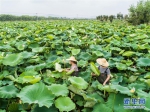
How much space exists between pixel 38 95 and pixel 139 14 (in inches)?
620

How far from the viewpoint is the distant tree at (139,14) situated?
53.2 ft

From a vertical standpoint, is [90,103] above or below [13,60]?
below

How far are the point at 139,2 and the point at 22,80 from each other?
17.1 m

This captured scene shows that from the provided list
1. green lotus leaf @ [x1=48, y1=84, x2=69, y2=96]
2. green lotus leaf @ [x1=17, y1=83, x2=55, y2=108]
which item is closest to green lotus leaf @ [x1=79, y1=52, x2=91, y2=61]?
green lotus leaf @ [x1=48, y1=84, x2=69, y2=96]

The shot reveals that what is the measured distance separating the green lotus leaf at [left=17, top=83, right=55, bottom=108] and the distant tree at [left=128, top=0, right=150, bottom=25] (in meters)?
15.1

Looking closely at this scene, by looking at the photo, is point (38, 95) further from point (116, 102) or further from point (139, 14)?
point (139, 14)

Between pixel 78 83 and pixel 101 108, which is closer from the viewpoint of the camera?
pixel 101 108

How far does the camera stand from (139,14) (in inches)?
643

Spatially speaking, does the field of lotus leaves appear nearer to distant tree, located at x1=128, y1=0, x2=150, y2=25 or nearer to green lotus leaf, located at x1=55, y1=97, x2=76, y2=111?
green lotus leaf, located at x1=55, y1=97, x2=76, y2=111

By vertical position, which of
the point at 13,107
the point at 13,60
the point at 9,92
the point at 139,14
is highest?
the point at 139,14

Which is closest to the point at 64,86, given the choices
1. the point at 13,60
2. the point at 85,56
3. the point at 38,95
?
the point at 38,95

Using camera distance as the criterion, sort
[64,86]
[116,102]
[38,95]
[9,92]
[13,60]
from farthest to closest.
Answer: [13,60]
[64,86]
[9,92]
[116,102]
[38,95]

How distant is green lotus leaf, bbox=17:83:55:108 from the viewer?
1864mm

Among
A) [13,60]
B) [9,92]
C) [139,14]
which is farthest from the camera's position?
[139,14]
